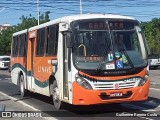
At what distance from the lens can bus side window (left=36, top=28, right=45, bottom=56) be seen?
15531mm

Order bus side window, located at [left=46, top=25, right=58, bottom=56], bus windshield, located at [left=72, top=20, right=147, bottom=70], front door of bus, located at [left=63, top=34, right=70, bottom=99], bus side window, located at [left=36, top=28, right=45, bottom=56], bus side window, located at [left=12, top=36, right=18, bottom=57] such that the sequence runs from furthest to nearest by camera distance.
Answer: bus side window, located at [left=12, top=36, right=18, bottom=57]
bus side window, located at [left=36, top=28, right=45, bottom=56]
bus side window, located at [left=46, top=25, right=58, bottom=56]
front door of bus, located at [left=63, top=34, right=70, bottom=99]
bus windshield, located at [left=72, top=20, right=147, bottom=70]

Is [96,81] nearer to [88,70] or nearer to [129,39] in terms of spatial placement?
[88,70]

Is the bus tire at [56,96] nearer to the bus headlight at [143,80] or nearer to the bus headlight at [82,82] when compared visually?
the bus headlight at [82,82]

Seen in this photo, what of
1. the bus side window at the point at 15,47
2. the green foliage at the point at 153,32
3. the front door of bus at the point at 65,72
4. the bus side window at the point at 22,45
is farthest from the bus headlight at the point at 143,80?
the green foliage at the point at 153,32

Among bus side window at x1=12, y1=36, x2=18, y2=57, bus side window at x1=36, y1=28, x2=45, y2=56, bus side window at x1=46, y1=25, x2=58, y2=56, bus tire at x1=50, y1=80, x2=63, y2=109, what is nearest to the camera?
bus tire at x1=50, y1=80, x2=63, y2=109

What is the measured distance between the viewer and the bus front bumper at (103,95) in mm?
11867

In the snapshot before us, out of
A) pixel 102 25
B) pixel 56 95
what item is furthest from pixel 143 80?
pixel 56 95

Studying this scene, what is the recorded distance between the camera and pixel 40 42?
15.9 m

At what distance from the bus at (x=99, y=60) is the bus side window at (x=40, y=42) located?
1872 mm

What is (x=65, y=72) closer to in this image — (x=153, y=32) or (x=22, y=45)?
(x=22, y=45)

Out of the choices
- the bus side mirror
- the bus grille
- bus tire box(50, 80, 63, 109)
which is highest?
the bus side mirror

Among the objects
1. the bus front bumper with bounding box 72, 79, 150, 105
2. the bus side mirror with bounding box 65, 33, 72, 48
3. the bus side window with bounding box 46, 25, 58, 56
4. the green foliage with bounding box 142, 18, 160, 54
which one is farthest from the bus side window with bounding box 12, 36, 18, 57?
the green foliage with bounding box 142, 18, 160, 54

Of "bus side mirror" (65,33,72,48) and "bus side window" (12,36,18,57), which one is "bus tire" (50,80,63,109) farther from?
"bus side window" (12,36,18,57)

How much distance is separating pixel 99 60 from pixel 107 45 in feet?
1.73
